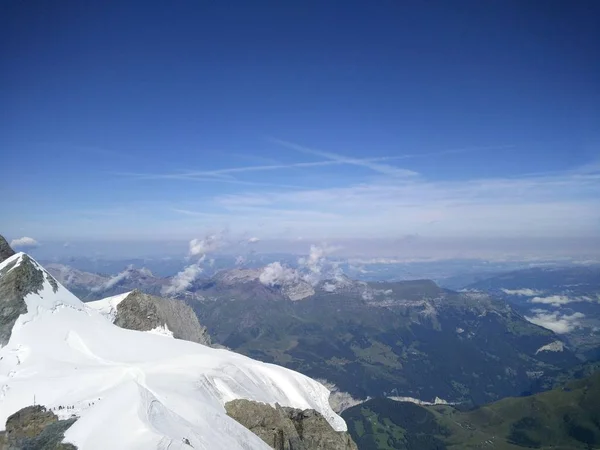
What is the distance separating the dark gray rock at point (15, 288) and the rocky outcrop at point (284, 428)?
115 ft

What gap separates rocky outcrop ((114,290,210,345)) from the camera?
95.8 m

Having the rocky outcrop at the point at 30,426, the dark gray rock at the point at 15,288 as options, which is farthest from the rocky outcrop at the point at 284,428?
the dark gray rock at the point at 15,288

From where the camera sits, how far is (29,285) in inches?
2660

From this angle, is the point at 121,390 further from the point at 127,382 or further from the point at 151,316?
the point at 151,316

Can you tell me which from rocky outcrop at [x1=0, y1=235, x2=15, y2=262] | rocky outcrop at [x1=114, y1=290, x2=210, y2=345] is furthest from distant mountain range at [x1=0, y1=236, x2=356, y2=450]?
rocky outcrop at [x1=114, y1=290, x2=210, y2=345]

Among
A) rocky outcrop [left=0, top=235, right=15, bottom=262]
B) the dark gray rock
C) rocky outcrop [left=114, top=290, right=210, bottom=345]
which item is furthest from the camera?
rocky outcrop [left=114, top=290, right=210, bottom=345]

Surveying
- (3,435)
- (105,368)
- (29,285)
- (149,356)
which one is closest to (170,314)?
(29,285)

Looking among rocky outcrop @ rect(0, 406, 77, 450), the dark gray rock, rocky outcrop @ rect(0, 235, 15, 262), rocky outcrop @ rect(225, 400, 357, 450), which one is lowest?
rocky outcrop @ rect(225, 400, 357, 450)

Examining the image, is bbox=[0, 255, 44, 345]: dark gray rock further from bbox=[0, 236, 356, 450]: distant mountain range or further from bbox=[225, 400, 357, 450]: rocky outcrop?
bbox=[225, 400, 357, 450]: rocky outcrop

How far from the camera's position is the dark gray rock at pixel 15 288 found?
6062 centimetres

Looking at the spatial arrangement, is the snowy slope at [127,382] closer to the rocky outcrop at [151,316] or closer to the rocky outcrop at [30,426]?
the rocky outcrop at [30,426]

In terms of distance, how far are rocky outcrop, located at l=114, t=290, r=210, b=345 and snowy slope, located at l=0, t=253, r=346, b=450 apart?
906 inches

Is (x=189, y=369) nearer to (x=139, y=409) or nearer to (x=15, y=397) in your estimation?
(x=15, y=397)

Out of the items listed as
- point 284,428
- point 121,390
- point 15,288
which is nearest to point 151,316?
point 15,288
